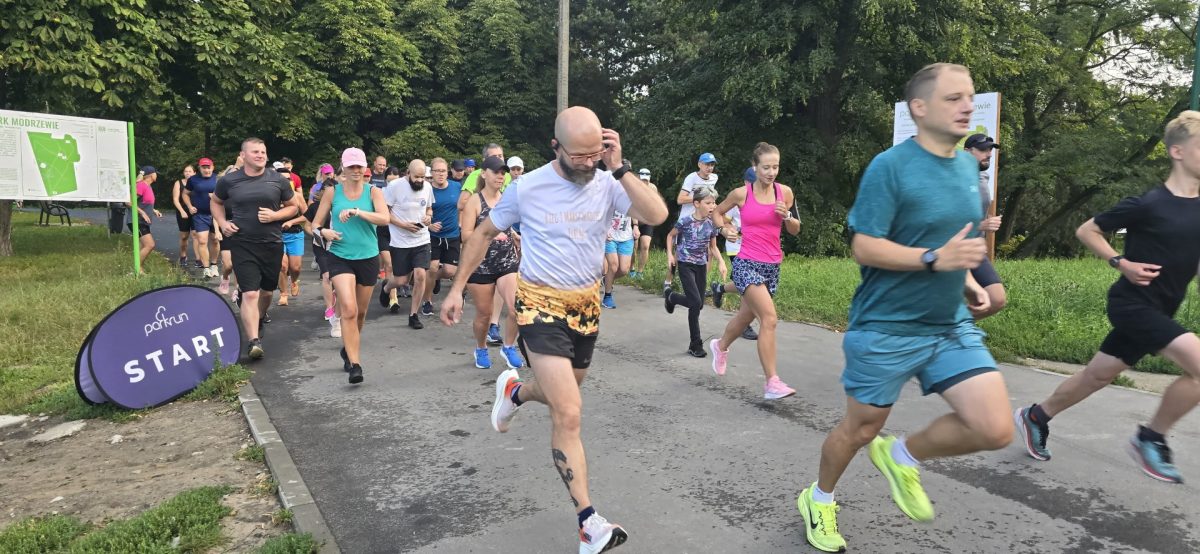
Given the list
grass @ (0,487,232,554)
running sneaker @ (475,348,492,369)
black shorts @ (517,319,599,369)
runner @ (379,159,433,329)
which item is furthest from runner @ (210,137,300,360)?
black shorts @ (517,319,599,369)

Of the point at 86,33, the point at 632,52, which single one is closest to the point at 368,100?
the point at 632,52

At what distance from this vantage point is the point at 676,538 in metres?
3.54

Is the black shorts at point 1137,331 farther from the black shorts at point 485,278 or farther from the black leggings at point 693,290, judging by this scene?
the black shorts at point 485,278

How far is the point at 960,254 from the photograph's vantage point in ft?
9.03

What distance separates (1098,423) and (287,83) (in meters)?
16.0

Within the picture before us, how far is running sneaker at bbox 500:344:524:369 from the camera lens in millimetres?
6867

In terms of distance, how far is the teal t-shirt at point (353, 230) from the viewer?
6489mm

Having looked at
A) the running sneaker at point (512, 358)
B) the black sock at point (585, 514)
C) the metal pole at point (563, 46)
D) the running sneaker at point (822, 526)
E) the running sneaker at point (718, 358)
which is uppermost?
the metal pole at point (563, 46)

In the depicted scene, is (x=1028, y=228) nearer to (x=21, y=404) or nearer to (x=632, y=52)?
(x=632, y=52)

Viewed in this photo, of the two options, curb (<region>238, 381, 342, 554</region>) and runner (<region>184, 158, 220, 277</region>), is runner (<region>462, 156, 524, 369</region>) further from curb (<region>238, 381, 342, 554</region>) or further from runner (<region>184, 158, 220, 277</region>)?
runner (<region>184, 158, 220, 277</region>)

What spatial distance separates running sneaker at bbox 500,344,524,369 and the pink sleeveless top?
2.23 m

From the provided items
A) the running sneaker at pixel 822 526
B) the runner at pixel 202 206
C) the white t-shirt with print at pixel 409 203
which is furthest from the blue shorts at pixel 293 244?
the running sneaker at pixel 822 526

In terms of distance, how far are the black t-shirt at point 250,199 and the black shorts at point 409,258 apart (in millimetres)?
1831

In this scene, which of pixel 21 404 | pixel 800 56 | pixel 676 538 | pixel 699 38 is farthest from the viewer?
pixel 699 38
